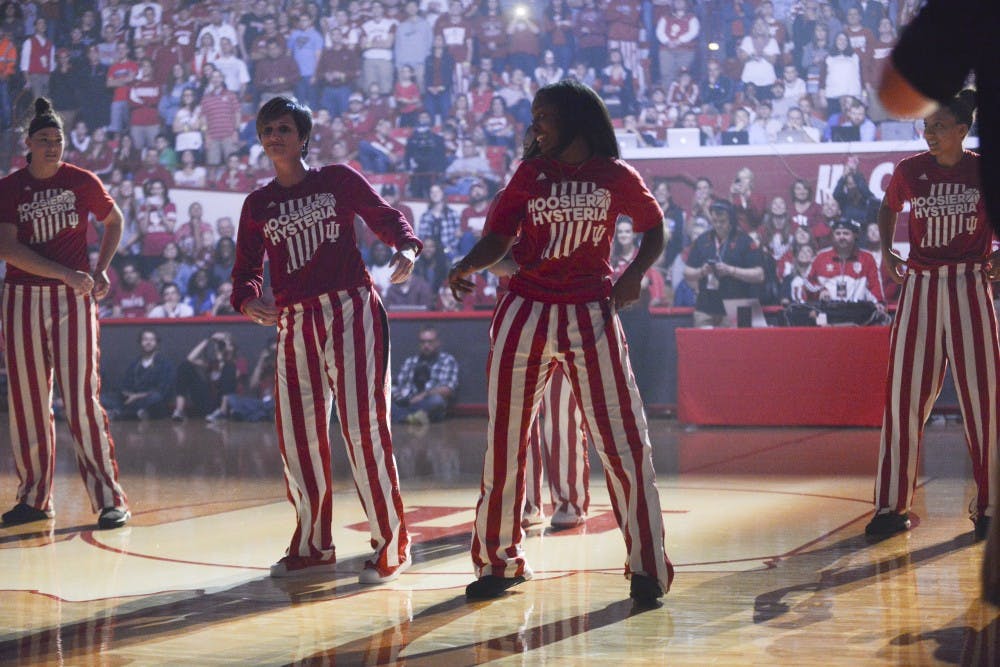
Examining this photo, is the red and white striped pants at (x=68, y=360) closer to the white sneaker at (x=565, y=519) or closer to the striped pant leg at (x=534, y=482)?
the striped pant leg at (x=534, y=482)

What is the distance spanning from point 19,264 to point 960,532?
169 inches

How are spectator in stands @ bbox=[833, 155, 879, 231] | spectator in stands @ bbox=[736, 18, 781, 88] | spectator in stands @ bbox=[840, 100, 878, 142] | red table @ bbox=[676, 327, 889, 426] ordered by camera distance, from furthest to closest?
spectator in stands @ bbox=[736, 18, 781, 88] → spectator in stands @ bbox=[840, 100, 878, 142] → spectator in stands @ bbox=[833, 155, 879, 231] → red table @ bbox=[676, 327, 889, 426]

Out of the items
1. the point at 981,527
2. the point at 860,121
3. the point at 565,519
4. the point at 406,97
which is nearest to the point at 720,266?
the point at 860,121

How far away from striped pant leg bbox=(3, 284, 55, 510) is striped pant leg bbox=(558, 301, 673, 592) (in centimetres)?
304

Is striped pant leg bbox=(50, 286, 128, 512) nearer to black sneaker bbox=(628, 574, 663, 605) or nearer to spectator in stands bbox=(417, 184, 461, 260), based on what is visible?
black sneaker bbox=(628, 574, 663, 605)

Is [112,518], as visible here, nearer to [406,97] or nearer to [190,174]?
[406,97]

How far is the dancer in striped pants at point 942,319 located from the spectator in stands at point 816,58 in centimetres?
688

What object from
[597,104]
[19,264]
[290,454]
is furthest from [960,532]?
[19,264]

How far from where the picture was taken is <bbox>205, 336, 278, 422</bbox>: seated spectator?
457 inches

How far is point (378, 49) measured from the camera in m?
13.2

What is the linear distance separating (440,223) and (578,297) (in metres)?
8.75

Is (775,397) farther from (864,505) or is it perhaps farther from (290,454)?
(290,454)

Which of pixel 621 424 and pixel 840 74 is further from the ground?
pixel 840 74

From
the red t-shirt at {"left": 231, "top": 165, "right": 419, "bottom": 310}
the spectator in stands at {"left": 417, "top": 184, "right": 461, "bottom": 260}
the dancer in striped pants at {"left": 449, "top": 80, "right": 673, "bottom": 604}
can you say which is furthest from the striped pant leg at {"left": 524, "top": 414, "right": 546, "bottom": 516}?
the spectator in stands at {"left": 417, "top": 184, "right": 461, "bottom": 260}
